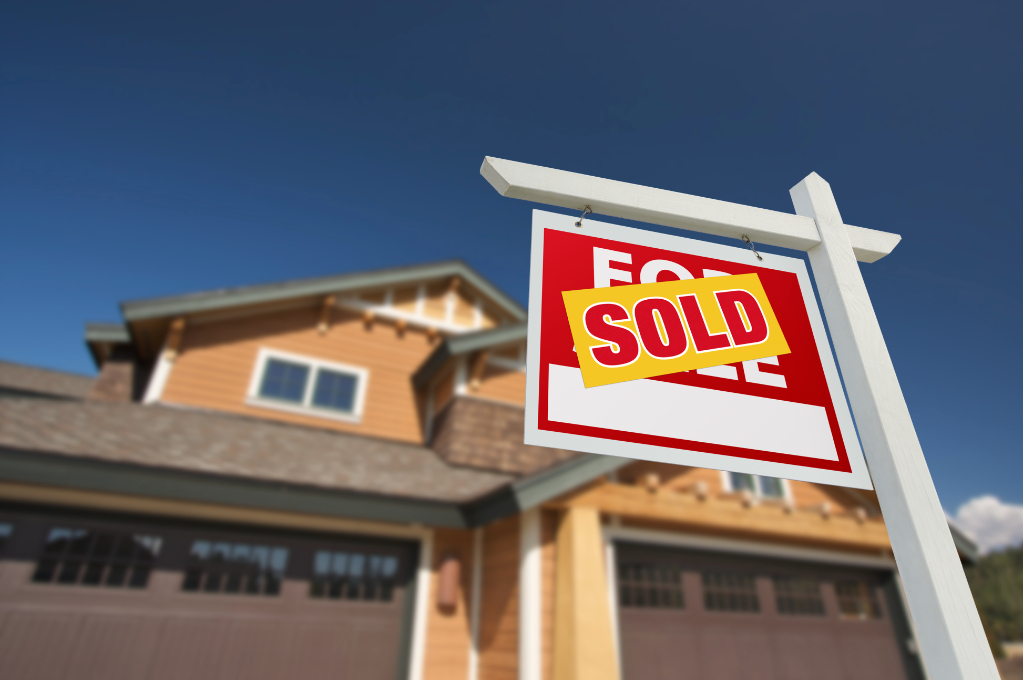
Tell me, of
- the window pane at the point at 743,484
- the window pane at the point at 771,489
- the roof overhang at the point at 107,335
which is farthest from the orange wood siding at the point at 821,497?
the roof overhang at the point at 107,335

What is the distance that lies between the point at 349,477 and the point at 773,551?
635 centimetres

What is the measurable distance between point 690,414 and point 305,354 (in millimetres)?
9864

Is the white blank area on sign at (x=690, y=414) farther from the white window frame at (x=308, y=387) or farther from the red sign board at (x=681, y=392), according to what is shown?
the white window frame at (x=308, y=387)

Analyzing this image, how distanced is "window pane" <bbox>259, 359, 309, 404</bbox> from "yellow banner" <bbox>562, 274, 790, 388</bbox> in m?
9.20

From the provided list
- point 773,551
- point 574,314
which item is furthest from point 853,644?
point 574,314

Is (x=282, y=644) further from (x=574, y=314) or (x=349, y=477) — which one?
(x=574, y=314)

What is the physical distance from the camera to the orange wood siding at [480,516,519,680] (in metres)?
6.43

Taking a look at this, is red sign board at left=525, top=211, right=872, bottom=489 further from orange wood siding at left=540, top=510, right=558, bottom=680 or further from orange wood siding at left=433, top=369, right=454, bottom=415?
orange wood siding at left=433, top=369, right=454, bottom=415

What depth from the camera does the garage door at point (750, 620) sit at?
683 cm

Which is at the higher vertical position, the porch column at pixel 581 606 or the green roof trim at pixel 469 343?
the green roof trim at pixel 469 343

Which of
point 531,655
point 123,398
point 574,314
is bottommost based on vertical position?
point 531,655

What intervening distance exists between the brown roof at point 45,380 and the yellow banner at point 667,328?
45.4ft

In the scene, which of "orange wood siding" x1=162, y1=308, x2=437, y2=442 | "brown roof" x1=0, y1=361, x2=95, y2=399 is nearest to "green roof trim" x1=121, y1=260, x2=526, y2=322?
"orange wood siding" x1=162, y1=308, x2=437, y2=442

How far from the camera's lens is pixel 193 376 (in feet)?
30.6
